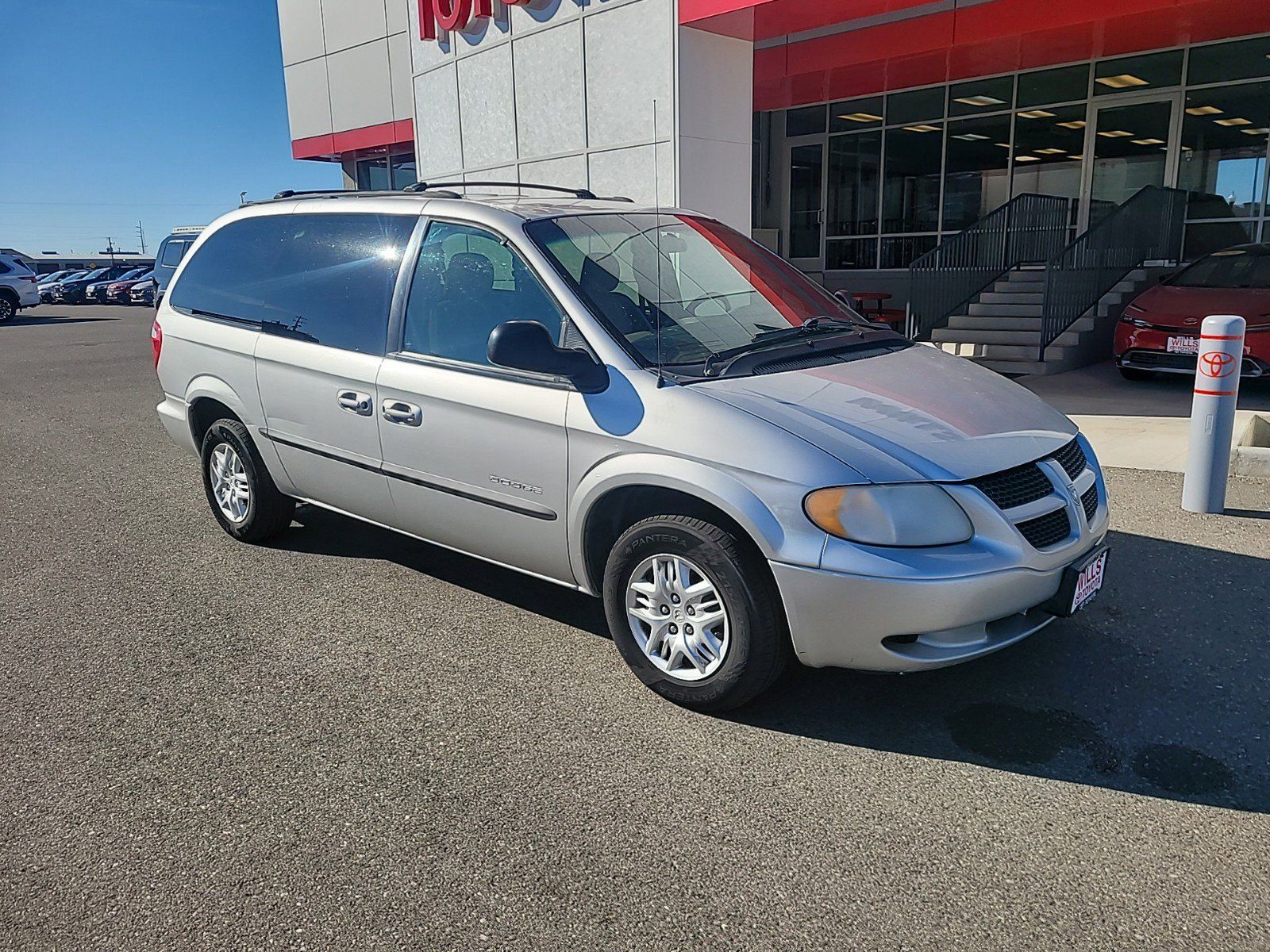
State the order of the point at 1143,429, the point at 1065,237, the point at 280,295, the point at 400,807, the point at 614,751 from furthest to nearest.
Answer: the point at 1065,237
the point at 1143,429
the point at 280,295
the point at 614,751
the point at 400,807

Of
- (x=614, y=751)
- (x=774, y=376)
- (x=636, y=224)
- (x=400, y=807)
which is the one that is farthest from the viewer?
(x=636, y=224)

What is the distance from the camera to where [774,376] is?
12.5 feet

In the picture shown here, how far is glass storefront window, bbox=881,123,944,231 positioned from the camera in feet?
59.2

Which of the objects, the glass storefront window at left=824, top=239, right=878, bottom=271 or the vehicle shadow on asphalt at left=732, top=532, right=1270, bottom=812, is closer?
the vehicle shadow on asphalt at left=732, top=532, right=1270, bottom=812

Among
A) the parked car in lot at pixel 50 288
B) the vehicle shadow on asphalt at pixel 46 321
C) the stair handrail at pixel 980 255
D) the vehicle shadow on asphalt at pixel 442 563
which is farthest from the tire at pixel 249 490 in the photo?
the parked car in lot at pixel 50 288

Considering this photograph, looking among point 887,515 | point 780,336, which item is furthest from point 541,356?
point 887,515

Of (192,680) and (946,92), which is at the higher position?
(946,92)

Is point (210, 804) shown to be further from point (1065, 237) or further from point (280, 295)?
point (1065, 237)

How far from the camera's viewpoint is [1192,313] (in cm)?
1002

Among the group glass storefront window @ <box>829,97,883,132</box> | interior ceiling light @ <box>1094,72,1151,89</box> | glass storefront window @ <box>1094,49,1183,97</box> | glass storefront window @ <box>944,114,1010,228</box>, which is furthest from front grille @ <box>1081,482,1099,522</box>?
glass storefront window @ <box>829,97,883,132</box>

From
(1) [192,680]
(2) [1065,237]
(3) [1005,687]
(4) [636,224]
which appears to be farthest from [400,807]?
(2) [1065,237]

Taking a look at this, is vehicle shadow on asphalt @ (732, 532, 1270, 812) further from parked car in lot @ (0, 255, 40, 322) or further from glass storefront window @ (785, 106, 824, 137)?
parked car in lot @ (0, 255, 40, 322)

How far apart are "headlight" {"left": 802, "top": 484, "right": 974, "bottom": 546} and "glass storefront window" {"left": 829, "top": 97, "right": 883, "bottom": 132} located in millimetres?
17282

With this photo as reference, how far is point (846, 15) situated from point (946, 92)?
869 cm
